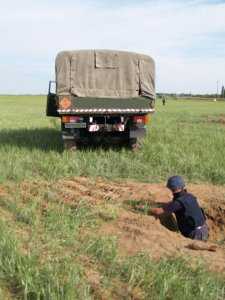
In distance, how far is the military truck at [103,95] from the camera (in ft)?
45.9

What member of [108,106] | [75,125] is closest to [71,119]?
[75,125]

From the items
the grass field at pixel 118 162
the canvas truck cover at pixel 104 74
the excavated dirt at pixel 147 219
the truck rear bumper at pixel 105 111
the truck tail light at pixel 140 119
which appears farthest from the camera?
the canvas truck cover at pixel 104 74

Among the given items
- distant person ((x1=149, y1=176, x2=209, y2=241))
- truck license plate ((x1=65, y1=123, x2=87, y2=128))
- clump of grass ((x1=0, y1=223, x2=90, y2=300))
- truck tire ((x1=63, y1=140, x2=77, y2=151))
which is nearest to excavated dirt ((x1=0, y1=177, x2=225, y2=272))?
distant person ((x1=149, y1=176, x2=209, y2=241))

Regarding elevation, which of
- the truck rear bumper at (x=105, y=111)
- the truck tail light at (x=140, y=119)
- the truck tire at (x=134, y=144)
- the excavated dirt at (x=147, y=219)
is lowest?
the excavated dirt at (x=147, y=219)

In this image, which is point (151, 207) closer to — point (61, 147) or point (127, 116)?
point (127, 116)

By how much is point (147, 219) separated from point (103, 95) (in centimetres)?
709

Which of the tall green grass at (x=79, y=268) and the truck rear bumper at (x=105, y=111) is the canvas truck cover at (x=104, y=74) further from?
the tall green grass at (x=79, y=268)

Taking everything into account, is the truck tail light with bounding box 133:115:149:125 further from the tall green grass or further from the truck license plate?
the tall green grass

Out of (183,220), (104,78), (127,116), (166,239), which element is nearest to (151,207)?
(183,220)

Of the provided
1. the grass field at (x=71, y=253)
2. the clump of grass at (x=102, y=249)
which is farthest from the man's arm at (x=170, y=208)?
the clump of grass at (x=102, y=249)

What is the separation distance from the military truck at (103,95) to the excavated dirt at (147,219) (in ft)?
11.7

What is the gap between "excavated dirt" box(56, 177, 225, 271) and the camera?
6328mm

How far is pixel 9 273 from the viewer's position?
5.07 metres

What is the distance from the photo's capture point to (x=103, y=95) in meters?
14.5
